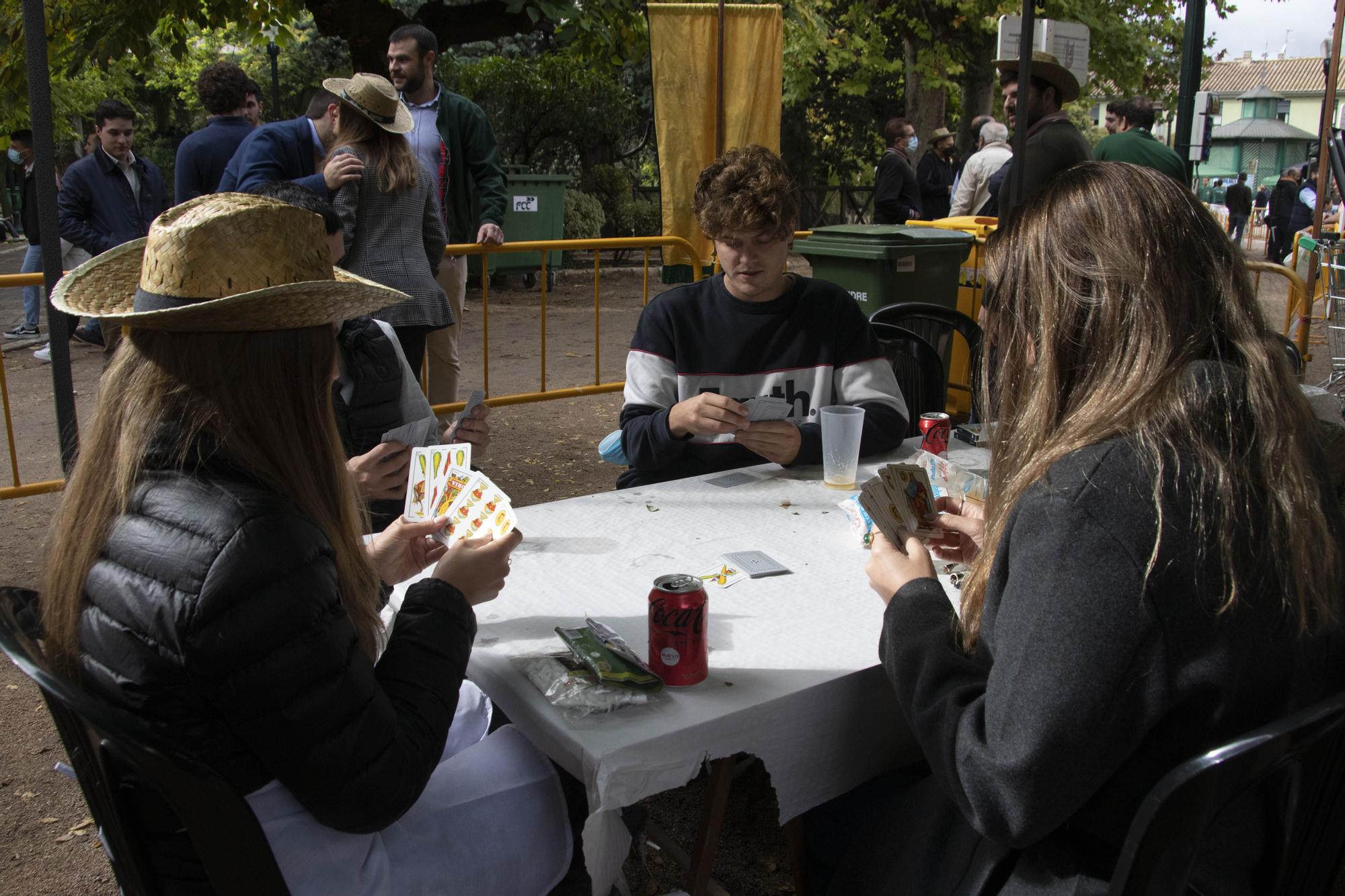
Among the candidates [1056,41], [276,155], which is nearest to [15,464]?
[276,155]

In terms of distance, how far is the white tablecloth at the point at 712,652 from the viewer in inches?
58.8

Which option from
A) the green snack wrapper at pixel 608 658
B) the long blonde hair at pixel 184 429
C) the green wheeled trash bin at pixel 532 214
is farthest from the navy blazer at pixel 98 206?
the green snack wrapper at pixel 608 658

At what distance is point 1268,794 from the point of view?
136cm

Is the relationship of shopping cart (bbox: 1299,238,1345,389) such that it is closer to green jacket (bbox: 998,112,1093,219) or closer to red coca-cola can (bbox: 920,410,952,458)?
green jacket (bbox: 998,112,1093,219)

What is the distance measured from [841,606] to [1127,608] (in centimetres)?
76

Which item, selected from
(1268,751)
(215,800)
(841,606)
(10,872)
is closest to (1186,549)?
(1268,751)

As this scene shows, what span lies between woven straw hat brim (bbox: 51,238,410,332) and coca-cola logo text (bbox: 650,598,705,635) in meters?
0.64

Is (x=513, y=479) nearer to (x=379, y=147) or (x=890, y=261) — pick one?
(x=379, y=147)

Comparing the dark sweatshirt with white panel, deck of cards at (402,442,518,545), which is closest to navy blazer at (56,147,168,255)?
the dark sweatshirt with white panel

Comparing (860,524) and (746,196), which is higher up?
(746,196)

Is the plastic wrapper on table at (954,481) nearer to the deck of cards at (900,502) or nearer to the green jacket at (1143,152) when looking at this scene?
the deck of cards at (900,502)

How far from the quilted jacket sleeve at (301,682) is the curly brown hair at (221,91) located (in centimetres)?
592

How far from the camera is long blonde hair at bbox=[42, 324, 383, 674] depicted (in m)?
1.35

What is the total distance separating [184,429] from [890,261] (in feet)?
16.5
